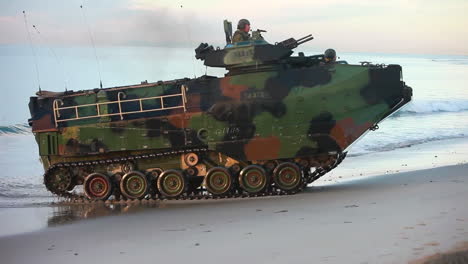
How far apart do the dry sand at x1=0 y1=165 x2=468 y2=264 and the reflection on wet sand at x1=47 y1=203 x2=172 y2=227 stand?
41cm

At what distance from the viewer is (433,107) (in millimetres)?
49125

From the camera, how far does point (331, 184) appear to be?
21.0 m

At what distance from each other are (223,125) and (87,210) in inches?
143

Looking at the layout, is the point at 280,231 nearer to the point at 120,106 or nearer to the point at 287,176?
the point at 287,176

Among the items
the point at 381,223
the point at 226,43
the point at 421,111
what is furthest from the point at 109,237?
the point at 421,111

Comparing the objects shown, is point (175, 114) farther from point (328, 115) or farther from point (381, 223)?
point (381, 223)

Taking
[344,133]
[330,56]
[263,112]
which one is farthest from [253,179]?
[330,56]

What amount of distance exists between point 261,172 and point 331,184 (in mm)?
2480

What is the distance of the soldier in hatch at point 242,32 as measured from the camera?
66.2ft

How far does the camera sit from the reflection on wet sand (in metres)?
17.2

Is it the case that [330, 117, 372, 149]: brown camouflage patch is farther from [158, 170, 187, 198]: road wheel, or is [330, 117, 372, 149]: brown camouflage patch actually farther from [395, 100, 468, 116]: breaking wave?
[395, 100, 468, 116]: breaking wave

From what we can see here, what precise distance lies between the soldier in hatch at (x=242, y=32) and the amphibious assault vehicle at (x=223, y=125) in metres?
0.28

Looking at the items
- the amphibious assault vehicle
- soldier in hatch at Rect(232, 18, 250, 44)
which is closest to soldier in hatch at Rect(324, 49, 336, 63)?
the amphibious assault vehicle

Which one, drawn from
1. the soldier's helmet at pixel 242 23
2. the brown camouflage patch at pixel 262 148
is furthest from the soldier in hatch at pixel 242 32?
the brown camouflage patch at pixel 262 148
